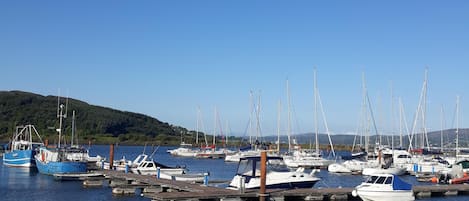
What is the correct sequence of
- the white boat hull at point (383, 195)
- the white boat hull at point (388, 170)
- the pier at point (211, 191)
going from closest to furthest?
the pier at point (211, 191) < the white boat hull at point (383, 195) < the white boat hull at point (388, 170)

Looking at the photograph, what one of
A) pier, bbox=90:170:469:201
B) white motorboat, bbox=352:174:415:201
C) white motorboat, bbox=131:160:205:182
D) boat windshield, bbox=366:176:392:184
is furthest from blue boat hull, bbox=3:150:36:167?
boat windshield, bbox=366:176:392:184

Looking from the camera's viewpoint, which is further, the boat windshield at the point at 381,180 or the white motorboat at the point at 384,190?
the boat windshield at the point at 381,180

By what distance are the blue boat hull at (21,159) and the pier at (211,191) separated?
21.9m

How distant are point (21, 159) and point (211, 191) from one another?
40.1m

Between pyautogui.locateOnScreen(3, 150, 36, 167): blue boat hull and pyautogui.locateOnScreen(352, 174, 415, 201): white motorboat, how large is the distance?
43.5 metres

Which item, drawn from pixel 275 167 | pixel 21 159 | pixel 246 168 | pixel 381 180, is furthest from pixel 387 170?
pixel 21 159

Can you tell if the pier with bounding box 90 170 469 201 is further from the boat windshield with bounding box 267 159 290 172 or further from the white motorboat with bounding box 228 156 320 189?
the boat windshield with bounding box 267 159 290 172

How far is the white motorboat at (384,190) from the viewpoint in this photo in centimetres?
3597

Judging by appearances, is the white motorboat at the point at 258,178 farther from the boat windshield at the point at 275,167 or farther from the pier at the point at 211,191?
the boat windshield at the point at 275,167

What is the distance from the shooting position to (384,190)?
3597 cm

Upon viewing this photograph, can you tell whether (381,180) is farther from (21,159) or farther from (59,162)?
(21,159)

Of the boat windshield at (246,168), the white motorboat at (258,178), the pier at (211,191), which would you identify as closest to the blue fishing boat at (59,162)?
the pier at (211,191)

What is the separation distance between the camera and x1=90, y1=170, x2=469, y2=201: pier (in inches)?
1358

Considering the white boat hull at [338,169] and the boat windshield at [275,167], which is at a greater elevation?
the boat windshield at [275,167]
